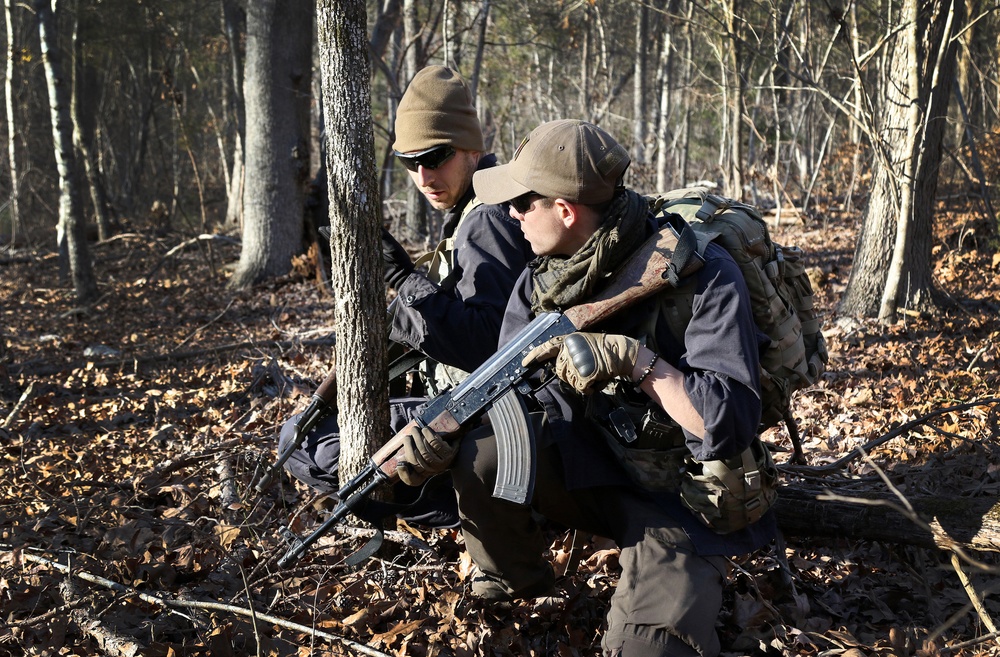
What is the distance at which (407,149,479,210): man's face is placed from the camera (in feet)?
11.4

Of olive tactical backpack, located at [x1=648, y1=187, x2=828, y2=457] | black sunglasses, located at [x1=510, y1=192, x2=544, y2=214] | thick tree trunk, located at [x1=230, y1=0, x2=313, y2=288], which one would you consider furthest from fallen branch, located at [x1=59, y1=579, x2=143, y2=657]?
thick tree trunk, located at [x1=230, y1=0, x2=313, y2=288]

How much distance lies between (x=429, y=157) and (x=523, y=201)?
821 mm

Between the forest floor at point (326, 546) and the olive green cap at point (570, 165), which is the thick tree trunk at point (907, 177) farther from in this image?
the olive green cap at point (570, 165)

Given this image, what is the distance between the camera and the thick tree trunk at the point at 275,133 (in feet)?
31.1

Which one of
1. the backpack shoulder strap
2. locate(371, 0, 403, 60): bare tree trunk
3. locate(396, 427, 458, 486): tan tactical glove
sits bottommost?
locate(396, 427, 458, 486): tan tactical glove

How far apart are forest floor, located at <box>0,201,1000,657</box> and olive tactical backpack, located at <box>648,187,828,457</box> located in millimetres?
454

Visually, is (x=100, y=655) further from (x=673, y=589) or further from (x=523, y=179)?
(x=523, y=179)

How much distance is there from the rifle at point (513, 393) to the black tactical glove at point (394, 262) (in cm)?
59

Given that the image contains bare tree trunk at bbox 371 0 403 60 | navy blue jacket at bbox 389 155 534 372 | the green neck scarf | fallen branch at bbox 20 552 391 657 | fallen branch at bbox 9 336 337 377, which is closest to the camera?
the green neck scarf

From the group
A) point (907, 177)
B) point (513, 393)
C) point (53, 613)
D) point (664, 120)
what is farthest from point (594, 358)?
point (664, 120)

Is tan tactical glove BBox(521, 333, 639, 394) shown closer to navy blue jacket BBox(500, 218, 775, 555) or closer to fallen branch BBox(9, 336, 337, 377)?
navy blue jacket BBox(500, 218, 775, 555)

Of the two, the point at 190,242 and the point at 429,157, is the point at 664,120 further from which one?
the point at 429,157

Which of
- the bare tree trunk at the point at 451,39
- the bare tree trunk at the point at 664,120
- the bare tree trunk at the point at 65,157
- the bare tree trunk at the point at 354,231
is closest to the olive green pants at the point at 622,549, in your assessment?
the bare tree trunk at the point at 354,231

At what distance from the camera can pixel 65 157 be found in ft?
30.8
